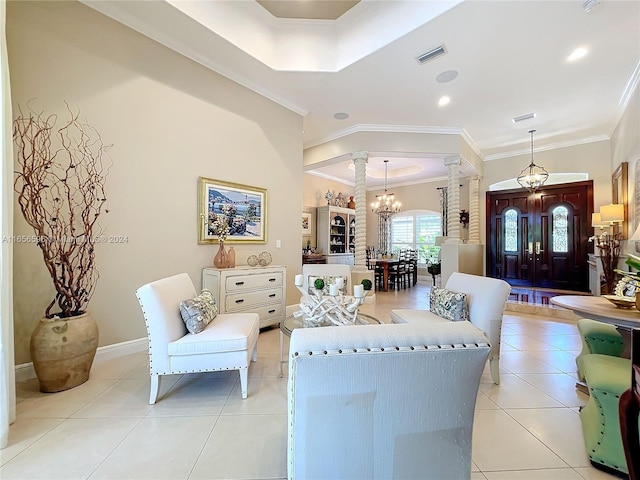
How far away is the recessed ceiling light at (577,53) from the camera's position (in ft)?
10.9

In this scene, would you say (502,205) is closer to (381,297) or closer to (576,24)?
(381,297)

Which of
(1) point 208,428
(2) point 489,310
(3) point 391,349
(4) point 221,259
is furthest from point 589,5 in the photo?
(1) point 208,428

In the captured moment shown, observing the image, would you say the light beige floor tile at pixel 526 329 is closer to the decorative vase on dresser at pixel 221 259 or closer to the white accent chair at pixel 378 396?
the white accent chair at pixel 378 396

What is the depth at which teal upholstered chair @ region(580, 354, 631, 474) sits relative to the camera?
1.48 metres

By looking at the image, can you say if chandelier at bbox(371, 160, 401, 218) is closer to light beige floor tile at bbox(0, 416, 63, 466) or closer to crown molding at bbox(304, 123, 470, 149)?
crown molding at bbox(304, 123, 470, 149)

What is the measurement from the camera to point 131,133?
296 cm

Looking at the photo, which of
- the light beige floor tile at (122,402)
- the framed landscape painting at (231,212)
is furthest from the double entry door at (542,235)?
the light beige floor tile at (122,402)

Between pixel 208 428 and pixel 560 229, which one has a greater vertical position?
pixel 560 229

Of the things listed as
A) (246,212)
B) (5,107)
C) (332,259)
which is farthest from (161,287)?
(332,259)

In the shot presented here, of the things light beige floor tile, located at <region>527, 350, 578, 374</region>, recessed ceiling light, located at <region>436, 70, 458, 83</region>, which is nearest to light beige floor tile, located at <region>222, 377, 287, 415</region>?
light beige floor tile, located at <region>527, 350, 578, 374</region>

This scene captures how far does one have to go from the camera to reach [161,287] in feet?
7.19

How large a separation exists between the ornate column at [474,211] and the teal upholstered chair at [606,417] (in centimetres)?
581

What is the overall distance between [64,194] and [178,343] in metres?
1.82

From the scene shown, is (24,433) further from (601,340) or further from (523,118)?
(523,118)
